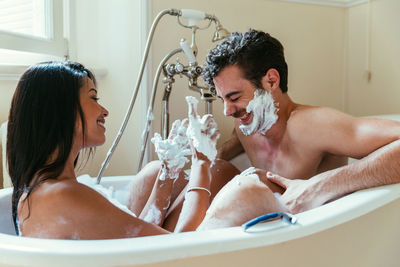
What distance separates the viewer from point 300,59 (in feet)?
7.46

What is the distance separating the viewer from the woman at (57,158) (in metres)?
0.78

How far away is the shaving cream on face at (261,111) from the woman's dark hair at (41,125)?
0.66 metres

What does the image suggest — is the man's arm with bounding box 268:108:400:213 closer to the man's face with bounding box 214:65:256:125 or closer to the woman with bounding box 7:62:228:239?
the man's face with bounding box 214:65:256:125

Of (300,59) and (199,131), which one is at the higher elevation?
(300,59)

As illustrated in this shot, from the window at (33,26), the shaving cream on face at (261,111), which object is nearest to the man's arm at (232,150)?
the shaving cream on face at (261,111)

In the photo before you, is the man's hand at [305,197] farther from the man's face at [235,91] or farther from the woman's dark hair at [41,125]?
the woman's dark hair at [41,125]

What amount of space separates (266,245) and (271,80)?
718 mm

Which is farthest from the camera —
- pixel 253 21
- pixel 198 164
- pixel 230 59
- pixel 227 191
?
pixel 253 21

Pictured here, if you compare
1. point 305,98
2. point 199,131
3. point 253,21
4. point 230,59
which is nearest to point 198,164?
point 199,131

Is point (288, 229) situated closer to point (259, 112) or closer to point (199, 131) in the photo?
point (199, 131)

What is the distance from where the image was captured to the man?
1139 mm

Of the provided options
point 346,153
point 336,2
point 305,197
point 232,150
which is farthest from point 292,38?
point 305,197

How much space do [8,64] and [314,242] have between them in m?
1.39

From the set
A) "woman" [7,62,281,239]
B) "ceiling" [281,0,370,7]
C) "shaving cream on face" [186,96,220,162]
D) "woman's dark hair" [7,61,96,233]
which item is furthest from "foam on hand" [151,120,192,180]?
"ceiling" [281,0,370,7]
